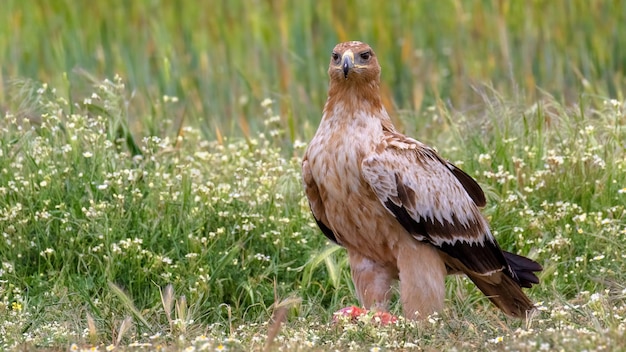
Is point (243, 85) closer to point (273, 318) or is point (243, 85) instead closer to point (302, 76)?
point (302, 76)

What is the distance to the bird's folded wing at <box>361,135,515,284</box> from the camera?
577 centimetres

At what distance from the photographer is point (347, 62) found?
5922mm

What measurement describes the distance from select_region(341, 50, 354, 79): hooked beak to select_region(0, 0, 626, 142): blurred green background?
125 inches

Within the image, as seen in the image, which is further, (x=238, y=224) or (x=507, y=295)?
(x=238, y=224)

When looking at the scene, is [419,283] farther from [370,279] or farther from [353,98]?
[353,98]

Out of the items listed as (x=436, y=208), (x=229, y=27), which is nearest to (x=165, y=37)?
(x=229, y=27)

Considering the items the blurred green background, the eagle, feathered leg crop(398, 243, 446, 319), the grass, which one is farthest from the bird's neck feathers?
the blurred green background

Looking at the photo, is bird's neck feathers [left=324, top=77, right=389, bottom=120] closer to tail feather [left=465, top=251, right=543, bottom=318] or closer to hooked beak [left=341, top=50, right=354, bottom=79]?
hooked beak [left=341, top=50, right=354, bottom=79]

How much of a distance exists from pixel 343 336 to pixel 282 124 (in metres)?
3.85

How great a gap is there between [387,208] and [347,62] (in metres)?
0.73

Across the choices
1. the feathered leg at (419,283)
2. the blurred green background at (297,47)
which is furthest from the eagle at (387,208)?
the blurred green background at (297,47)

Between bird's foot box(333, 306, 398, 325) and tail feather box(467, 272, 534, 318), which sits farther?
tail feather box(467, 272, 534, 318)

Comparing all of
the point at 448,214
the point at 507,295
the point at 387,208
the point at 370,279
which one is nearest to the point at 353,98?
the point at 387,208

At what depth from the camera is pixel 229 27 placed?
33.9 feet
